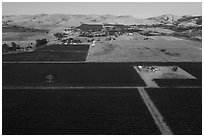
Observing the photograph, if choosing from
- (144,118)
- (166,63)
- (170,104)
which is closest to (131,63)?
(166,63)

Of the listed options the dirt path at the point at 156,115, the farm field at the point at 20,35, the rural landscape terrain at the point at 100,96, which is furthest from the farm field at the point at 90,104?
the farm field at the point at 20,35

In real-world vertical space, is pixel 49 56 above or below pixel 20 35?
above

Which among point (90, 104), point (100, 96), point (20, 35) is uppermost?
point (90, 104)

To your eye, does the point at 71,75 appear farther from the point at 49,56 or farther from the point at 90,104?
the point at 49,56

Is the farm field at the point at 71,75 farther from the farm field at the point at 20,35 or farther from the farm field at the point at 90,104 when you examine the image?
the farm field at the point at 20,35

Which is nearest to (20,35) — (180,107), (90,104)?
(90,104)

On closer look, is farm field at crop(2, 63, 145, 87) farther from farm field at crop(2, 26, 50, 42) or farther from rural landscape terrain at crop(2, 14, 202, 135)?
farm field at crop(2, 26, 50, 42)
